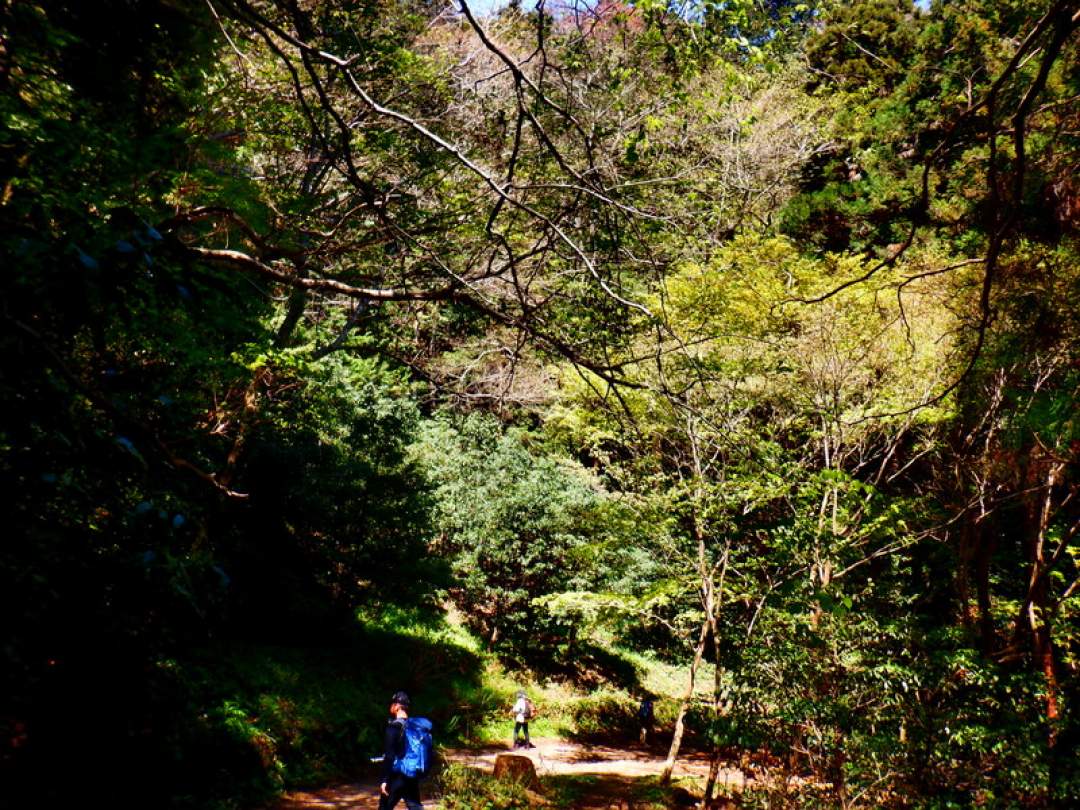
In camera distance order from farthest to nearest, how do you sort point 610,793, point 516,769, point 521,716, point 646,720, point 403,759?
point 646,720 < point 521,716 < point 610,793 < point 516,769 < point 403,759

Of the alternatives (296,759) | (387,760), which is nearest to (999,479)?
(387,760)

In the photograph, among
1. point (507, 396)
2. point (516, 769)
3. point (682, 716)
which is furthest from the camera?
point (682, 716)

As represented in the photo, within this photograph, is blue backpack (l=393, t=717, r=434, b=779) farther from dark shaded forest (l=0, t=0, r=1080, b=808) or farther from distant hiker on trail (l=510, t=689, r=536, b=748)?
distant hiker on trail (l=510, t=689, r=536, b=748)

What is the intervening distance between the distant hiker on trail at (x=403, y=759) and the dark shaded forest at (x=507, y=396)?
5.50ft

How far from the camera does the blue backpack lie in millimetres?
4898

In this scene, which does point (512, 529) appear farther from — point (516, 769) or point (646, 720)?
point (516, 769)

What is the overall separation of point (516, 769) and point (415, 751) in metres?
4.50

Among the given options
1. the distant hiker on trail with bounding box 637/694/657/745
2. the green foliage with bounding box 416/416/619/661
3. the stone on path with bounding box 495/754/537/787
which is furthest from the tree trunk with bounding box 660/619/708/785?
the green foliage with bounding box 416/416/619/661

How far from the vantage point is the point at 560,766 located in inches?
448

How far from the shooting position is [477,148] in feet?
28.0

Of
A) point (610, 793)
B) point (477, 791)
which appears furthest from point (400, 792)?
point (610, 793)

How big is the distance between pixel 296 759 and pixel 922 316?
11.3m

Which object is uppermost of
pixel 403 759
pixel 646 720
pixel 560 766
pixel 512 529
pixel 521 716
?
pixel 512 529

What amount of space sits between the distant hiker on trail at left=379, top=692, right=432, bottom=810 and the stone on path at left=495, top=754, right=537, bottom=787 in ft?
13.8
